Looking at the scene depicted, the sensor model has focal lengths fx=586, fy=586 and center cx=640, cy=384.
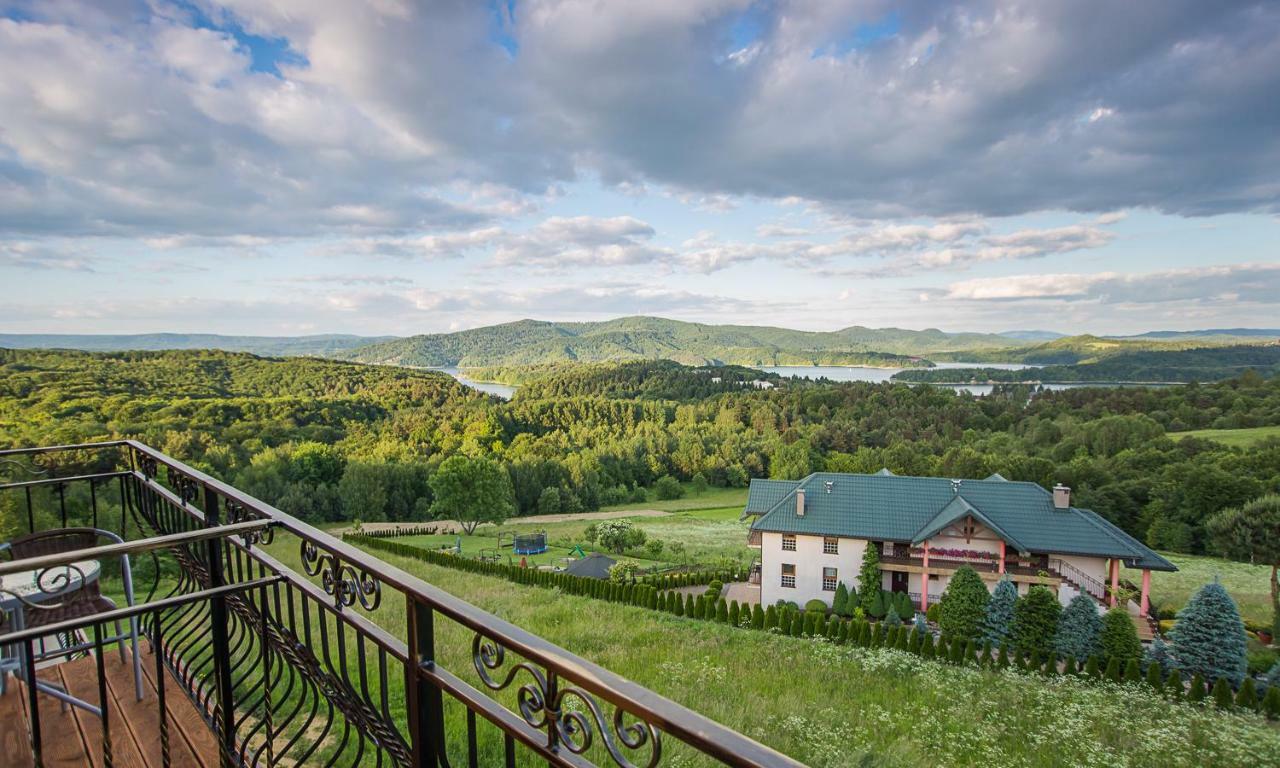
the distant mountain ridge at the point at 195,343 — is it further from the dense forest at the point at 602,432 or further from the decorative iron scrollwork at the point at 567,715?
the decorative iron scrollwork at the point at 567,715

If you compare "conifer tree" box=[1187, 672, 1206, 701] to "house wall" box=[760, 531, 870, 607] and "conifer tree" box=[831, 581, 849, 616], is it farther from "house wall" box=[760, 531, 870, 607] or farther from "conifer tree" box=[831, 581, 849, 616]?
"house wall" box=[760, 531, 870, 607]

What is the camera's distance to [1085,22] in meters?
15.6

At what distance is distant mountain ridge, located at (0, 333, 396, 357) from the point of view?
74.6 meters

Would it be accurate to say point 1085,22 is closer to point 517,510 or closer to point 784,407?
point 517,510

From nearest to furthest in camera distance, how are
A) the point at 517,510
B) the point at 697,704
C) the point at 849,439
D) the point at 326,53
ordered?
the point at 697,704, the point at 326,53, the point at 517,510, the point at 849,439

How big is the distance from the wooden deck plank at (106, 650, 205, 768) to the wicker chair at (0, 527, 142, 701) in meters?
0.06

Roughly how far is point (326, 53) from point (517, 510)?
127ft

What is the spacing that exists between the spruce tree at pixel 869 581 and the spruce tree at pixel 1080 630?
4.77m

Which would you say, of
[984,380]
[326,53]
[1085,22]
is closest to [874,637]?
[326,53]

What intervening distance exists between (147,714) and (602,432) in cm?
6357

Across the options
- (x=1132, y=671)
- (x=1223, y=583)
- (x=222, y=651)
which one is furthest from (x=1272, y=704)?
(x=1223, y=583)

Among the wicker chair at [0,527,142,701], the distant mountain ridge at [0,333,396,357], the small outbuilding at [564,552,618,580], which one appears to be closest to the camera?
the wicker chair at [0,527,142,701]

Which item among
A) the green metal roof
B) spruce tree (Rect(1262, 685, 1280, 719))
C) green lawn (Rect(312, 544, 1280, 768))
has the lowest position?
spruce tree (Rect(1262, 685, 1280, 719))

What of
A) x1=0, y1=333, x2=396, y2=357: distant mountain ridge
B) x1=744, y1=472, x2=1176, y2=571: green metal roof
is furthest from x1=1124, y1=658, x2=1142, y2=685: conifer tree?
x1=0, y1=333, x2=396, y2=357: distant mountain ridge
